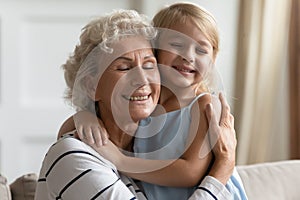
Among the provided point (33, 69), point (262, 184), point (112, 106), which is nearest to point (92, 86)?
point (112, 106)

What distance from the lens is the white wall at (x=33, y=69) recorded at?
12.1 feet

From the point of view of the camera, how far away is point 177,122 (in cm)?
169

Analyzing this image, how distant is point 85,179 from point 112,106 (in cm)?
21

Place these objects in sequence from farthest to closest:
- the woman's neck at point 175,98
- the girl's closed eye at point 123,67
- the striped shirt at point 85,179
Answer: the woman's neck at point 175,98 < the girl's closed eye at point 123,67 < the striped shirt at point 85,179

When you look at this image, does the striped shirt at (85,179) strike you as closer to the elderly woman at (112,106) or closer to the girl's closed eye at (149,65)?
the elderly woman at (112,106)

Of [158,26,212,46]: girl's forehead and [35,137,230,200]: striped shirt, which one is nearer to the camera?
[35,137,230,200]: striped shirt

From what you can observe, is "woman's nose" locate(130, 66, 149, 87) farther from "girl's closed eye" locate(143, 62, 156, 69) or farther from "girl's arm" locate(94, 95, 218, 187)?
"girl's arm" locate(94, 95, 218, 187)

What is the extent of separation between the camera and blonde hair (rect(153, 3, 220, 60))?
1.75 meters

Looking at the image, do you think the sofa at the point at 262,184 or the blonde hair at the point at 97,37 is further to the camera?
the sofa at the point at 262,184

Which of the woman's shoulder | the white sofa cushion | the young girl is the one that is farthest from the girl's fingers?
the white sofa cushion

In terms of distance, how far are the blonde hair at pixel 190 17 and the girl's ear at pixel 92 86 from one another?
24 centimetres

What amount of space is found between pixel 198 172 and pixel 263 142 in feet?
6.38

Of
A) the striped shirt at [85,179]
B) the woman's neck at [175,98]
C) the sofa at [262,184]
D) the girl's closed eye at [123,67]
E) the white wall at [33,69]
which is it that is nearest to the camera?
the striped shirt at [85,179]

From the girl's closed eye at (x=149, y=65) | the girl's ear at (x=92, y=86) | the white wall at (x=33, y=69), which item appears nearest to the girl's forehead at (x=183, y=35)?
the girl's closed eye at (x=149, y=65)
